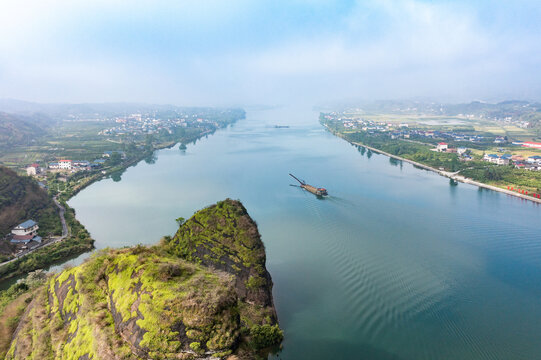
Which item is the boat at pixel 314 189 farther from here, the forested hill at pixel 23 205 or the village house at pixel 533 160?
the village house at pixel 533 160

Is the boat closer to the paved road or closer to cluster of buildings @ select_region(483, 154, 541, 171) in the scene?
the paved road

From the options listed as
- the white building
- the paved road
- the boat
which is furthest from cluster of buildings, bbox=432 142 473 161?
the white building

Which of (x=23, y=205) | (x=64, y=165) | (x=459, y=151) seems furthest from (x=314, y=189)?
(x=459, y=151)

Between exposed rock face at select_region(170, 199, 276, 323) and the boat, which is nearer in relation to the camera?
exposed rock face at select_region(170, 199, 276, 323)

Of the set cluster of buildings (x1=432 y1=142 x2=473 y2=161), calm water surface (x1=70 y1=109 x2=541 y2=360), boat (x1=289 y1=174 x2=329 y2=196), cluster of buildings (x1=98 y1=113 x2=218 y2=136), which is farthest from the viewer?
cluster of buildings (x1=98 y1=113 x2=218 y2=136)

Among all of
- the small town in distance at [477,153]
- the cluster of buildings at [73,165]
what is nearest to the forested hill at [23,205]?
the cluster of buildings at [73,165]

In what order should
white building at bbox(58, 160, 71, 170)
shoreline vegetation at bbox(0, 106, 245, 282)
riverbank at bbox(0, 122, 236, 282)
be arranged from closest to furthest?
1. riverbank at bbox(0, 122, 236, 282)
2. shoreline vegetation at bbox(0, 106, 245, 282)
3. white building at bbox(58, 160, 71, 170)

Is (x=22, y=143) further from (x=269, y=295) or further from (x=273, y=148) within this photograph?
(x=269, y=295)
